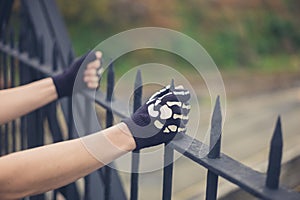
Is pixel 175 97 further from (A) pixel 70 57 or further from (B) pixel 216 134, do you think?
(A) pixel 70 57

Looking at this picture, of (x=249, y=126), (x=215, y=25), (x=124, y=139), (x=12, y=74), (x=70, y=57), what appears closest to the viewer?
(x=124, y=139)

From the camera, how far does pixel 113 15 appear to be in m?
17.0

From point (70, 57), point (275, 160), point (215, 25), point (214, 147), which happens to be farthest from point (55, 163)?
point (215, 25)

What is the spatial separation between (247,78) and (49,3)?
15489mm

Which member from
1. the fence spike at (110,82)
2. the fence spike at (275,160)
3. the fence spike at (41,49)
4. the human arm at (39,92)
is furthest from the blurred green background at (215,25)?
the fence spike at (275,160)

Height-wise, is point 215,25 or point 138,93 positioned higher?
point 138,93

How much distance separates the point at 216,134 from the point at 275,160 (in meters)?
0.20

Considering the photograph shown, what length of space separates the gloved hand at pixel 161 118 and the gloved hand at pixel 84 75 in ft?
1.98

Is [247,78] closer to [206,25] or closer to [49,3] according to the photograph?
[206,25]

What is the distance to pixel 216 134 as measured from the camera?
3.59 ft

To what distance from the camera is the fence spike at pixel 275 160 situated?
36.2 inches

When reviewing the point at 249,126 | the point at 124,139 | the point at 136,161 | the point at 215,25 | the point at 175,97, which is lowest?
the point at 249,126

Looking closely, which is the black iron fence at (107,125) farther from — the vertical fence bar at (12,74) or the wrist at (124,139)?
the wrist at (124,139)

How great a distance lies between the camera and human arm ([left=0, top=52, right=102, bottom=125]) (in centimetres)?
175
